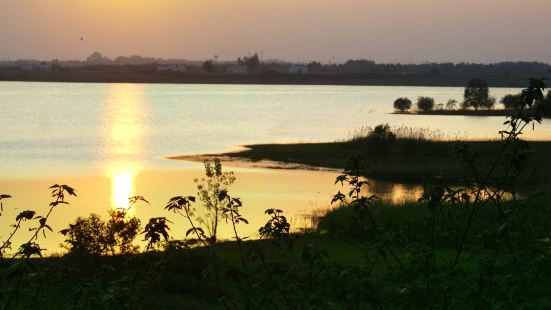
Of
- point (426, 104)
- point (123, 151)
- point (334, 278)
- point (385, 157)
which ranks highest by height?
point (334, 278)

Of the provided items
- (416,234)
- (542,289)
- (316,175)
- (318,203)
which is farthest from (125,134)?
(542,289)

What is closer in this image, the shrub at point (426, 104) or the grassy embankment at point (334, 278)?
the grassy embankment at point (334, 278)

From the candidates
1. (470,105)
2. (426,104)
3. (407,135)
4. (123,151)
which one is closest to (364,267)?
(407,135)

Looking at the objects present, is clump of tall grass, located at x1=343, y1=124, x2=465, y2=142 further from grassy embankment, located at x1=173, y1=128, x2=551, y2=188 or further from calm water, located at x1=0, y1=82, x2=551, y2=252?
calm water, located at x1=0, y1=82, x2=551, y2=252

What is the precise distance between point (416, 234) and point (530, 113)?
64.2 feet

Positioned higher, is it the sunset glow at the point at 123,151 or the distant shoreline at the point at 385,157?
the distant shoreline at the point at 385,157

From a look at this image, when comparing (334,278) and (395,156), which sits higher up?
(334,278)

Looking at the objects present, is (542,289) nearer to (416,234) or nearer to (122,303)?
(122,303)

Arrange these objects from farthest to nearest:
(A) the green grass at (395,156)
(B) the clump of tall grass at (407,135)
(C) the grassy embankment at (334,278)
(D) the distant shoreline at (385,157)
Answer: (B) the clump of tall grass at (407,135)
(D) the distant shoreline at (385,157)
(A) the green grass at (395,156)
(C) the grassy embankment at (334,278)

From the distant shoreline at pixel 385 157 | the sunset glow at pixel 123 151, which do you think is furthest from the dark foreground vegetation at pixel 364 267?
the distant shoreline at pixel 385 157

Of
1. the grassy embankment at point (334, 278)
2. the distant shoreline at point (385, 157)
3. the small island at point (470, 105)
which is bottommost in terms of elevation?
the small island at point (470, 105)

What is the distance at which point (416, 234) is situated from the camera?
93.4 ft

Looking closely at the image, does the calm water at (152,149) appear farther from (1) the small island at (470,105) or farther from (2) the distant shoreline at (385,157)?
Result: (1) the small island at (470,105)

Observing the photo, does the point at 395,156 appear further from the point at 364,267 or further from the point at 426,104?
the point at 426,104
